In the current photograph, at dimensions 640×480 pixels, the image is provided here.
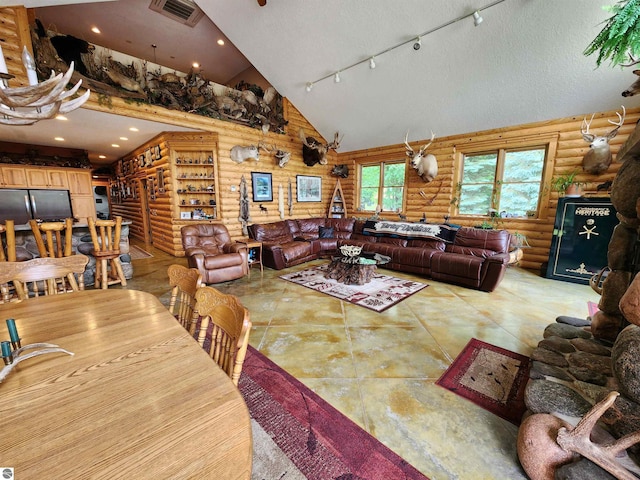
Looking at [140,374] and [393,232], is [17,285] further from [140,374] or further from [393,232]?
[393,232]

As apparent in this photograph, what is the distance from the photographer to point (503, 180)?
5.05 m

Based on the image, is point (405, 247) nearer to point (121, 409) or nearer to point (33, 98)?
point (121, 409)

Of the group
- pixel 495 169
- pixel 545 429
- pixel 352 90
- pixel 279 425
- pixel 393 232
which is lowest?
pixel 279 425

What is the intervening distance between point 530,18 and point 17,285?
573 centimetres

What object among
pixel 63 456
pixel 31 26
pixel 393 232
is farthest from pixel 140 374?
pixel 31 26

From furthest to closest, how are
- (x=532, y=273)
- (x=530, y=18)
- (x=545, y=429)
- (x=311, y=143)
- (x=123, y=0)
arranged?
(x=311, y=143)
(x=532, y=273)
(x=123, y=0)
(x=530, y=18)
(x=545, y=429)

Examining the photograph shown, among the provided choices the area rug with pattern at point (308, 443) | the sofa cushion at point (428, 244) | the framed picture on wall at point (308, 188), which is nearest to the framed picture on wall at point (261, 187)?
the framed picture on wall at point (308, 188)

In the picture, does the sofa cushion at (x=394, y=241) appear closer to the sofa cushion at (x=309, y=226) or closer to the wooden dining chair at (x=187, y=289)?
the sofa cushion at (x=309, y=226)

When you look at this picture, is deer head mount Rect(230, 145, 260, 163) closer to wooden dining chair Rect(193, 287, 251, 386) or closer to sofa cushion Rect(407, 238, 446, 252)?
sofa cushion Rect(407, 238, 446, 252)

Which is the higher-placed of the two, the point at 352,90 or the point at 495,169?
the point at 352,90

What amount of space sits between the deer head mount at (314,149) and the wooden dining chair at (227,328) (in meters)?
5.80

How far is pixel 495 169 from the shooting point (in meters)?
5.11

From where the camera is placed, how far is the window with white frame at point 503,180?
15.5 ft

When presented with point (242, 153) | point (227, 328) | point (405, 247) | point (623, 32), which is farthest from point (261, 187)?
point (623, 32)
